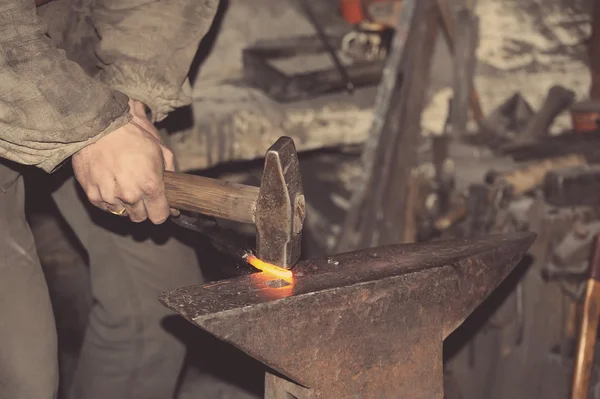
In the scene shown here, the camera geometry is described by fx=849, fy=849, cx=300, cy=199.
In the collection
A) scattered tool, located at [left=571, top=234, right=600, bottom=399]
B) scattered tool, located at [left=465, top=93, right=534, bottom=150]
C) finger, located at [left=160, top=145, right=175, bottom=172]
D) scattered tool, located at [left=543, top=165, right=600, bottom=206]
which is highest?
finger, located at [left=160, top=145, right=175, bottom=172]

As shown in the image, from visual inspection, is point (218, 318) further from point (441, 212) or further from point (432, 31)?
point (432, 31)

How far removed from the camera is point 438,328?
2.22 metres

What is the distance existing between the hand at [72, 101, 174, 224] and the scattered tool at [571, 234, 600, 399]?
4.65ft

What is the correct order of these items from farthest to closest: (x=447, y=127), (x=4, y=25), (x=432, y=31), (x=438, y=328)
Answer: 1. (x=447, y=127)
2. (x=432, y=31)
3. (x=438, y=328)
4. (x=4, y=25)

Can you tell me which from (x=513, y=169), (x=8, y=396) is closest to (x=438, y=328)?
(x=8, y=396)

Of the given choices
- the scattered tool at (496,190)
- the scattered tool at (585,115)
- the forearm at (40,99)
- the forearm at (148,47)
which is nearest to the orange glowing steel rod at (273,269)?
the forearm at (40,99)

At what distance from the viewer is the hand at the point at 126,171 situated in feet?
7.11

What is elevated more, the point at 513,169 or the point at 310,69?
the point at 310,69

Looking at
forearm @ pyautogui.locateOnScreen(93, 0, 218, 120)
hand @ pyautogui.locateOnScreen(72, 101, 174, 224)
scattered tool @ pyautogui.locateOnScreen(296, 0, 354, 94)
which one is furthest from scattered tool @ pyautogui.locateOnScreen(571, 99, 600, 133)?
hand @ pyautogui.locateOnScreen(72, 101, 174, 224)

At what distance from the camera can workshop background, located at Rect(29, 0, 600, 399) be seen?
11.0 ft

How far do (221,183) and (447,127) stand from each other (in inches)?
91.4

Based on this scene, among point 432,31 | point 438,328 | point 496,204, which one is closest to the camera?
point 438,328

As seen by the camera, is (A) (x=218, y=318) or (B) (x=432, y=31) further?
(B) (x=432, y=31)

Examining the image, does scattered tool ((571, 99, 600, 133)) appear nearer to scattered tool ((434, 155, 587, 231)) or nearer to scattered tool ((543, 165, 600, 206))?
scattered tool ((434, 155, 587, 231))
